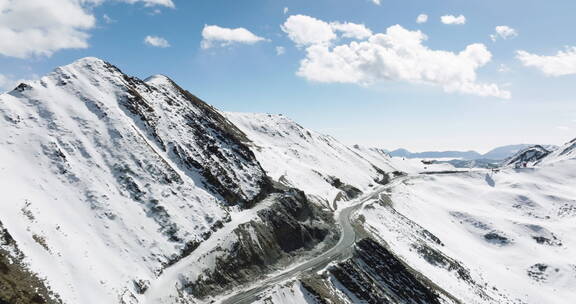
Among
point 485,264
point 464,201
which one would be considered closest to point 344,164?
point 464,201

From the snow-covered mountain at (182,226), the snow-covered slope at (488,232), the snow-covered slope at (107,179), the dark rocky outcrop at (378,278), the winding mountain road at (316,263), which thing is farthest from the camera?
the snow-covered slope at (488,232)

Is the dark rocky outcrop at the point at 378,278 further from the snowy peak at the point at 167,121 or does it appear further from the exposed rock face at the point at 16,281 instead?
the exposed rock face at the point at 16,281

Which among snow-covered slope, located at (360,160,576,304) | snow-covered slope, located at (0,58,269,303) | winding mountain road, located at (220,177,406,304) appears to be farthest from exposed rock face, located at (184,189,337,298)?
snow-covered slope, located at (360,160,576,304)

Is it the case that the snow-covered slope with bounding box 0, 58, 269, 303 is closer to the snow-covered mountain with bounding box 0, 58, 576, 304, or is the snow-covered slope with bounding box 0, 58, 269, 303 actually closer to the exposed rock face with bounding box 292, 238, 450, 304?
the snow-covered mountain with bounding box 0, 58, 576, 304

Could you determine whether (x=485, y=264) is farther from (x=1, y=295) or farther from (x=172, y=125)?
(x=1, y=295)

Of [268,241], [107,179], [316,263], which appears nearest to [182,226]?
[107,179]

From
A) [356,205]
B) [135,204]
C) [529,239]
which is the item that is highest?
[135,204]

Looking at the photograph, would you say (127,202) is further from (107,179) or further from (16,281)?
(16,281)

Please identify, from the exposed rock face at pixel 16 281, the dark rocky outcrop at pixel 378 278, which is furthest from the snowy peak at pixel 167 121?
the exposed rock face at pixel 16 281
